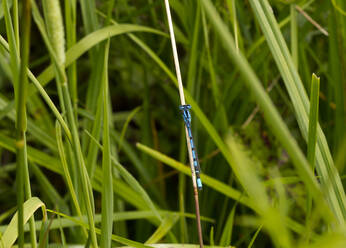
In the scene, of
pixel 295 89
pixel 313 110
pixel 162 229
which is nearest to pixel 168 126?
pixel 162 229

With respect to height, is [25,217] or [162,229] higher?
[25,217]

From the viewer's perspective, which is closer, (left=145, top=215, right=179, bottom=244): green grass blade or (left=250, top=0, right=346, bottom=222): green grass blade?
(left=250, top=0, right=346, bottom=222): green grass blade

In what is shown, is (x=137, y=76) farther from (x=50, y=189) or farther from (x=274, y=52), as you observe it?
(x=274, y=52)

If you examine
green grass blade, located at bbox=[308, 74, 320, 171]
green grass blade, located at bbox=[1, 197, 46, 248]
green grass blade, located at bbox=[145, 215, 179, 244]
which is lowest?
green grass blade, located at bbox=[145, 215, 179, 244]

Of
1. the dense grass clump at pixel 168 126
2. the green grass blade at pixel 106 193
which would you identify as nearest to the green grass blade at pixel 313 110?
the dense grass clump at pixel 168 126

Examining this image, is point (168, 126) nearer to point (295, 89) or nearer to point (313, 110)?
point (295, 89)

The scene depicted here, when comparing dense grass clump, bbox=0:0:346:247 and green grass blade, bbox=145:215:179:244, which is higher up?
dense grass clump, bbox=0:0:346:247

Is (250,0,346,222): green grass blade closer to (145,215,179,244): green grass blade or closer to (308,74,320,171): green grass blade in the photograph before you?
(308,74,320,171): green grass blade

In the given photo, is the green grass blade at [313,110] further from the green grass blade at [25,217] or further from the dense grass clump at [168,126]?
the green grass blade at [25,217]

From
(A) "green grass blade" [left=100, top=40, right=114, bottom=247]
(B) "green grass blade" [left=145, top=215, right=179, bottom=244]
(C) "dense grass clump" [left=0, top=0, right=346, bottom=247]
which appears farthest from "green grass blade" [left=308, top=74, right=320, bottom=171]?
(B) "green grass blade" [left=145, top=215, right=179, bottom=244]
